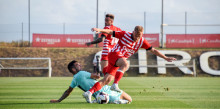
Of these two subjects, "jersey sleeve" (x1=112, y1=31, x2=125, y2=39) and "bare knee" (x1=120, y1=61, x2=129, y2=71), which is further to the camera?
"jersey sleeve" (x1=112, y1=31, x2=125, y2=39)

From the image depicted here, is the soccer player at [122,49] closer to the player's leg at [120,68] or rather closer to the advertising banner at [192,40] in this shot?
the player's leg at [120,68]

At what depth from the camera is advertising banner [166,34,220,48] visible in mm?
34406

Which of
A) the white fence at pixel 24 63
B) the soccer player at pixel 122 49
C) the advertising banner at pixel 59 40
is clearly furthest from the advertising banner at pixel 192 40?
the soccer player at pixel 122 49

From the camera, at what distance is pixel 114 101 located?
8.91m

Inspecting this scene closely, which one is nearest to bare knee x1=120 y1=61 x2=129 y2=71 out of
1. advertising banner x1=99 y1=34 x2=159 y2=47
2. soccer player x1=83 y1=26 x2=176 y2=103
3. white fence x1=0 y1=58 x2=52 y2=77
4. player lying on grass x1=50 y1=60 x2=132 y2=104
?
soccer player x1=83 y1=26 x2=176 y2=103

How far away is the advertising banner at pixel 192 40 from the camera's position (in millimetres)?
34406

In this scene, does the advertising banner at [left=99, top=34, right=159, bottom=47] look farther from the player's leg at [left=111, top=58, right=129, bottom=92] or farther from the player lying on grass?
the player lying on grass

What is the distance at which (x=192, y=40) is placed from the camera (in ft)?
115

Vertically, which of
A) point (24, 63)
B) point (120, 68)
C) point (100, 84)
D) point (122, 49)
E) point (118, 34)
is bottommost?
point (24, 63)

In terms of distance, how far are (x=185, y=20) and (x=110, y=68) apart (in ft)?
104

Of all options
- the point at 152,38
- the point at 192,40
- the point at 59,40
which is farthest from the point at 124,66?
the point at 59,40

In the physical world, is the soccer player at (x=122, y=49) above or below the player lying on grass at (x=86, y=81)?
above

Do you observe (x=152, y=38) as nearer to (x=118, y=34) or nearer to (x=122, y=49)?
(x=122, y=49)

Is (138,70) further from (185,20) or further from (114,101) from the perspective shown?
(114,101)
